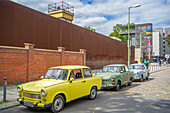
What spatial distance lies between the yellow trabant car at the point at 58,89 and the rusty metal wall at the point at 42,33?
812cm

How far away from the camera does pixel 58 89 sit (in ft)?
18.6

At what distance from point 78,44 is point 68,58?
15.5 feet

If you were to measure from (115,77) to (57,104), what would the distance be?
15.1ft

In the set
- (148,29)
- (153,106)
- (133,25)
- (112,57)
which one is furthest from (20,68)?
(133,25)

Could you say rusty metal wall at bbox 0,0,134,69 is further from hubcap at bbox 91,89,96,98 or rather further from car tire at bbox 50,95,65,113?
car tire at bbox 50,95,65,113

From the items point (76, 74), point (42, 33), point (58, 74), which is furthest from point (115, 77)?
point (42, 33)

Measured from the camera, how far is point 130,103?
22.5 feet

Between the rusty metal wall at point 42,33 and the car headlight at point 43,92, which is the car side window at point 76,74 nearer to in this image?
the car headlight at point 43,92

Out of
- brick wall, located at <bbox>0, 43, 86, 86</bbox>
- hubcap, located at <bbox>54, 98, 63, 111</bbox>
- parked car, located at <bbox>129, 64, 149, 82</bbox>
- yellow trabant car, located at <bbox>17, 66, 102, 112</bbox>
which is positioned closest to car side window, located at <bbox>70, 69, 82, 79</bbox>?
yellow trabant car, located at <bbox>17, 66, 102, 112</bbox>

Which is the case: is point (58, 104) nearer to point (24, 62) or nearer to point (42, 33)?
point (24, 62)

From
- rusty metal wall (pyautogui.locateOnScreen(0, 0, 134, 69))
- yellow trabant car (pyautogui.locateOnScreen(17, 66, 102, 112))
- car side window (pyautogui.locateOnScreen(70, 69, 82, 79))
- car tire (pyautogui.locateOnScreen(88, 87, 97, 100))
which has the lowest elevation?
car tire (pyautogui.locateOnScreen(88, 87, 97, 100))

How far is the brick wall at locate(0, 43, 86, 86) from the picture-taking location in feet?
35.7

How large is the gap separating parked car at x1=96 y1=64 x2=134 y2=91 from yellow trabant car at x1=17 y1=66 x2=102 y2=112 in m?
1.52

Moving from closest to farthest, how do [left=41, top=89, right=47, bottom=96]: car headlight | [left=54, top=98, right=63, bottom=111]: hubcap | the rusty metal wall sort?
[left=41, top=89, right=47, bottom=96]: car headlight < [left=54, top=98, right=63, bottom=111]: hubcap < the rusty metal wall
